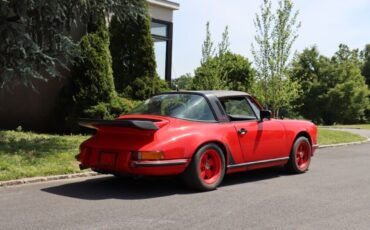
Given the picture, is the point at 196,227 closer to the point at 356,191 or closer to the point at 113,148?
the point at 113,148

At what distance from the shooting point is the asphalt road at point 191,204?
5.86 m

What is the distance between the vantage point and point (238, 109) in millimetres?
8961

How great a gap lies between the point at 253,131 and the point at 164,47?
10826 mm

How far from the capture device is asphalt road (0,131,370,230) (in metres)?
5.86

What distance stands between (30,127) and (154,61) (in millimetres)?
4306

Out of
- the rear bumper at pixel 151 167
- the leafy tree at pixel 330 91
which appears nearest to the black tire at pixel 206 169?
the rear bumper at pixel 151 167

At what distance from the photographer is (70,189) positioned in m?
7.84

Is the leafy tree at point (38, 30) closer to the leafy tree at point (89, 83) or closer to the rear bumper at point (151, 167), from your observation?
the leafy tree at point (89, 83)

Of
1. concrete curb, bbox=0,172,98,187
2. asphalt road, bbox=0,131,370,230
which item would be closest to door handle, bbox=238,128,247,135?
asphalt road, bbox=0,131,370,230

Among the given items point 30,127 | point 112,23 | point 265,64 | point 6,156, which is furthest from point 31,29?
point 265,64

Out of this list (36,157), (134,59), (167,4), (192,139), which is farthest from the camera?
(167,4)

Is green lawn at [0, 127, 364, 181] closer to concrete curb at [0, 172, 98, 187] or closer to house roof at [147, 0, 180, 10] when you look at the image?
concrete curb at [0, 172, 98, 187]

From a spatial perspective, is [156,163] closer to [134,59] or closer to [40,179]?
[40,179]

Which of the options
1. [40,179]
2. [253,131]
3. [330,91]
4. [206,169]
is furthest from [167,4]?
[330,91]
